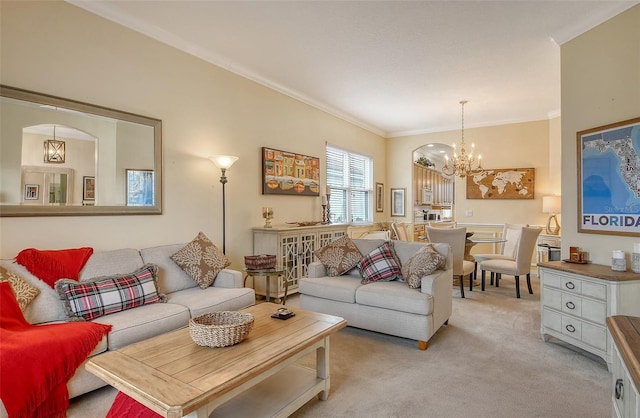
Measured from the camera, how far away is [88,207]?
282cm

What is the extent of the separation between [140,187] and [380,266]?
241 centimetres

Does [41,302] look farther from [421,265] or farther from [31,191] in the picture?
[421,265]

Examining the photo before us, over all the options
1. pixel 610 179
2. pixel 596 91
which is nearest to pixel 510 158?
pixel 596 91

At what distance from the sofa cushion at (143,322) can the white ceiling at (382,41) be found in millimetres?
2465

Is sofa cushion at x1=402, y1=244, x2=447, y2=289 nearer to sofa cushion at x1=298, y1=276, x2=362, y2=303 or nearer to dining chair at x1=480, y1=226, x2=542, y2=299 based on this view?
sofa cushion at x1=298, y1=276, x2=362, y2=303

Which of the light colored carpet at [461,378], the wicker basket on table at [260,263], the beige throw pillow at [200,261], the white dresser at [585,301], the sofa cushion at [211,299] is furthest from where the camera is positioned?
the wicker basket on table at [260,263]

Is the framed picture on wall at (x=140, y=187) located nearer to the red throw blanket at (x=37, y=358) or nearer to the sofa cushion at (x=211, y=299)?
the sofa cushion at (x=211, y=299)

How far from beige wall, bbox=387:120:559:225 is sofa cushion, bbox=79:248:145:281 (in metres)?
5.89

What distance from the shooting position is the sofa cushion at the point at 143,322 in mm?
2168

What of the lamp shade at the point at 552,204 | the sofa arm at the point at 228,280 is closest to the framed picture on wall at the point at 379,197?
the lamp shade at the point at 552,204

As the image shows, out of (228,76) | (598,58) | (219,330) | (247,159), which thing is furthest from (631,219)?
(228,76)

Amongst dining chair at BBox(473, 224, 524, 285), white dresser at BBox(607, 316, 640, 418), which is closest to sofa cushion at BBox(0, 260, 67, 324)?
white dresser at BBox(607, 316, 640, 418)

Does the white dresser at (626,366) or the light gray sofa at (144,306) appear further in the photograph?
the light gray sofa at (144,306)

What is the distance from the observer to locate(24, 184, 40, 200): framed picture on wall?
251 cm
